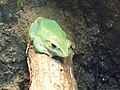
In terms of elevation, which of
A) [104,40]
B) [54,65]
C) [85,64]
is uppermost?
[54,65]

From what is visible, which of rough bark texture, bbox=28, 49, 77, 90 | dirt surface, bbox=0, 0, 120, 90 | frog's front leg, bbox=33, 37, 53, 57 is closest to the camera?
rough bark texture, bbox=28, 49, 77, 90

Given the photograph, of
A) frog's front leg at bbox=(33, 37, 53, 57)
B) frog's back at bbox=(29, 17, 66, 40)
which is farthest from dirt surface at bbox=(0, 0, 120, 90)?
frog's front leg at bbox=(33, 37, 53, 57)

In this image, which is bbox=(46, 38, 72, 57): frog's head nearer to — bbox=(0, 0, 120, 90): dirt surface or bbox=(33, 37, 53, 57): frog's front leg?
bbox=(33, 37, 53, 57): frog's front leg

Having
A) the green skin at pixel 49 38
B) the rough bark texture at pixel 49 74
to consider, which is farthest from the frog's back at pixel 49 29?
the rough bark texture at pixel 49 74

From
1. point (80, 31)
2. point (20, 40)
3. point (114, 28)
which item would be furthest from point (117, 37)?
point (20, 40)

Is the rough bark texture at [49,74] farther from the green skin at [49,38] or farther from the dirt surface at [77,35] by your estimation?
the dirt surface at [77,35]

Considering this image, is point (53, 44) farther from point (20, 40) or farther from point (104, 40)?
point (104, 40)
